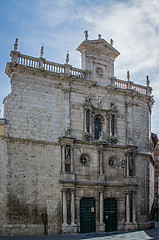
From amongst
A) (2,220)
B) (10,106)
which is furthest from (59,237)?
(10,106)

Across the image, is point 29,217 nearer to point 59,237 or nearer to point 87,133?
point 59,237

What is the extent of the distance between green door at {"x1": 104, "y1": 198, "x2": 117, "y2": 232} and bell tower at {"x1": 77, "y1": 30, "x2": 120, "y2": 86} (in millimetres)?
8378

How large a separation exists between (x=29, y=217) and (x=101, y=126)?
26.4 ft

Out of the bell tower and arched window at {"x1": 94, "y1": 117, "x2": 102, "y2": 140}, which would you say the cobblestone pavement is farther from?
the bell tower

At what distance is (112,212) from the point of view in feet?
71.3

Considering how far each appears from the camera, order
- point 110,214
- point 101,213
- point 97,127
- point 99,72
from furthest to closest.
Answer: point 99,72 < point 97,127 < point 110,214 < point 101,213

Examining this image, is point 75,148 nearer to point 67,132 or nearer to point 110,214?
point 67,132

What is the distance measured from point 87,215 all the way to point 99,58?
441 inches

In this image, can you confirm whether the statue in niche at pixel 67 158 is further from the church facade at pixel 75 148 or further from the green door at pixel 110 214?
the green door at pixel 110 214

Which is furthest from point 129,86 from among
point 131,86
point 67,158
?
point 67,158

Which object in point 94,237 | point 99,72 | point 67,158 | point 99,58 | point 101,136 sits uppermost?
point 99,58

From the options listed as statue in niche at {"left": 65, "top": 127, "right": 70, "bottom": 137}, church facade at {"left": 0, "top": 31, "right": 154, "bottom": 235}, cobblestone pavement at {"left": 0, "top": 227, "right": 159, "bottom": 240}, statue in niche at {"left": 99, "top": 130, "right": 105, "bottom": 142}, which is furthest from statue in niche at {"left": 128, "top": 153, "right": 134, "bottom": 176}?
statue in niche at {"left": 65, "top": 127, "right": 70, "bottom": 137}

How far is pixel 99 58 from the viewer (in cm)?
2380

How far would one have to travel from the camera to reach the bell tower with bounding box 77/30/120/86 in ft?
76.4
